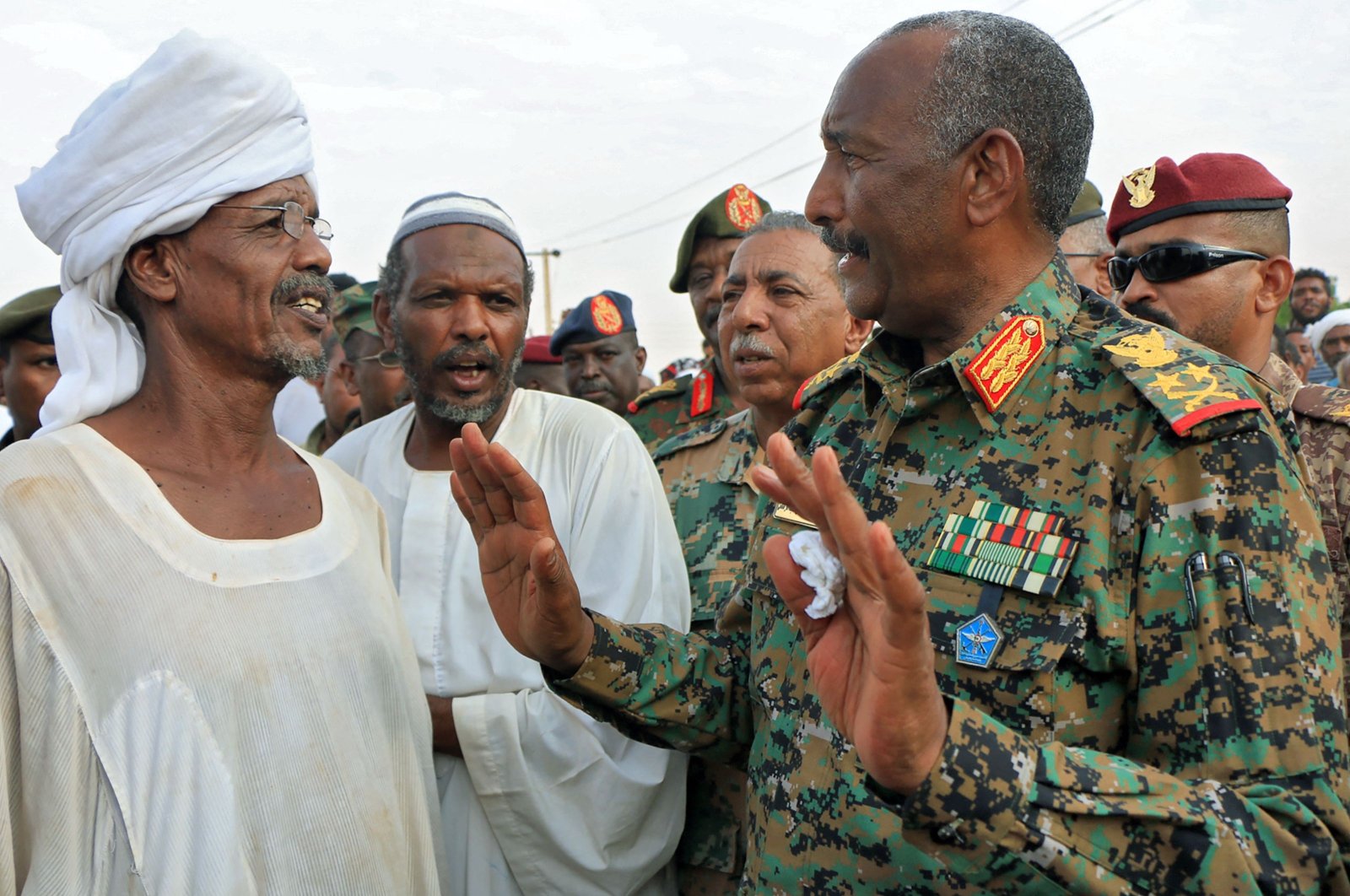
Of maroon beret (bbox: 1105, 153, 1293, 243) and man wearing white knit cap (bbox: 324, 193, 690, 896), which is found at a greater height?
maroon beret (bbox: 1105, 153, 1293, 243)

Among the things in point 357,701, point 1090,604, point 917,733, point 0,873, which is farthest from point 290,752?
point 1090,604

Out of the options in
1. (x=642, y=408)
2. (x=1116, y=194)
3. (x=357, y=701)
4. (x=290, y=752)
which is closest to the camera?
(x=290, y=752)

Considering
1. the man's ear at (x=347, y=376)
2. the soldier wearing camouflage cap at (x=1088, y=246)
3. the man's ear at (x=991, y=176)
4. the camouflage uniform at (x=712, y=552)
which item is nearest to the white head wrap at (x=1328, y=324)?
the soldier wearing camouflage cap at (x=1088, y=246)

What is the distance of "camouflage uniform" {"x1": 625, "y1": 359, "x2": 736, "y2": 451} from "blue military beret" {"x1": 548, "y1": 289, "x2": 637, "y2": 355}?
1.52 meters

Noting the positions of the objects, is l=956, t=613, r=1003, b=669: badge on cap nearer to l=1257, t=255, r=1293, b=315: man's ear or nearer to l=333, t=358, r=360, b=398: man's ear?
l=1257, t=255, r=1293, b=315: man's ear

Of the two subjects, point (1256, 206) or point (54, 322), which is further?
point (1256, 206)

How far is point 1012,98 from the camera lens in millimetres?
2055

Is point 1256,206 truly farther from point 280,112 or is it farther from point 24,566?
point 24,566

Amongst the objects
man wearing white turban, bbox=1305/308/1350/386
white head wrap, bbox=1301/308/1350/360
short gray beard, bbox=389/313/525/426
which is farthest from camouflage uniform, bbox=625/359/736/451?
white head wrap, bbox=1301/308/1350/360

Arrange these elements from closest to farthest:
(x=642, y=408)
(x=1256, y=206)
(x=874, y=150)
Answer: (x=874, y=150) < (x=1256, y=206) < (x=642, y=408)

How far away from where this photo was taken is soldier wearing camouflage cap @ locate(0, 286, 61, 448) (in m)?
4.50

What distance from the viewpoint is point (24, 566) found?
2.11m

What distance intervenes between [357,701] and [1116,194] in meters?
2.97

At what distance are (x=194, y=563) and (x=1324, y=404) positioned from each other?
3061 mm
